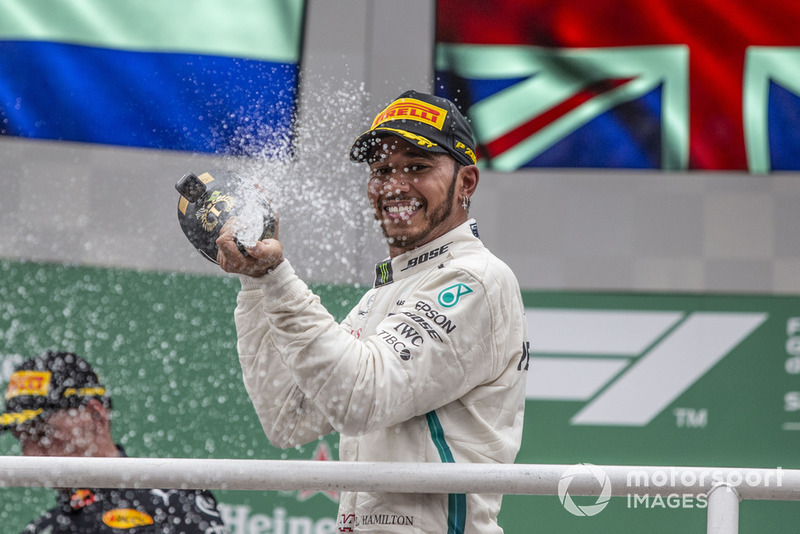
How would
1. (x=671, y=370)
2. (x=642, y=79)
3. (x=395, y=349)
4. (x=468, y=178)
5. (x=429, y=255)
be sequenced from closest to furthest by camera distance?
(x=395, y=349), (x=429, y=255), (x=468, y=178), (x=671, y=370), (x=642, y=79)

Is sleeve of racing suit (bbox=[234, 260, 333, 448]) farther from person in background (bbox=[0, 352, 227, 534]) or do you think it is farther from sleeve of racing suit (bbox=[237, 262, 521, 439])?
person in background (bbox=[0, 352, 227, 534])

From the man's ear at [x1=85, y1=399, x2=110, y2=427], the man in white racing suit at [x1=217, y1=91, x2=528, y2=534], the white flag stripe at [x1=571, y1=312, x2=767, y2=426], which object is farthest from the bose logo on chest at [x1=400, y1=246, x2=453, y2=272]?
the white flag stripe at [x1=571, y1=312, x2=767, y2=426]

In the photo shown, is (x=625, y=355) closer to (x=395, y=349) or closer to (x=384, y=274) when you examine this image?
(x=384, y=274)

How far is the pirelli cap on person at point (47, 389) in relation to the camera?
10.8 ft

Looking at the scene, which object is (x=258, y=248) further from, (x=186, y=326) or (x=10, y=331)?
(x=10, y=331)

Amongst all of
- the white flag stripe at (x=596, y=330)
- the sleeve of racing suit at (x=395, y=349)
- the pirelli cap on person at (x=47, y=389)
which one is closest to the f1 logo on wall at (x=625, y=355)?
the white flag stripe at (x=596, y=330)

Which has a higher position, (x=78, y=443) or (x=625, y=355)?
(x=625, y=355)

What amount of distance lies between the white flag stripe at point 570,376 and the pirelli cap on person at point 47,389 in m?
1.65

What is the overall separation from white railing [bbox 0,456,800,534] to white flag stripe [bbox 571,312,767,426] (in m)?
2.35

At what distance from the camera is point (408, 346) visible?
1.94 meters

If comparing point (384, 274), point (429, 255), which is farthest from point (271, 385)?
point (429, 255)

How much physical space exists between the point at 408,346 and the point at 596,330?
2335 mm

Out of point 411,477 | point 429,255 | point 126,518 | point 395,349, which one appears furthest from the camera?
point 126,518

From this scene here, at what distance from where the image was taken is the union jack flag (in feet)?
14.3
